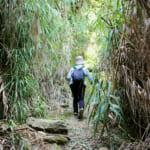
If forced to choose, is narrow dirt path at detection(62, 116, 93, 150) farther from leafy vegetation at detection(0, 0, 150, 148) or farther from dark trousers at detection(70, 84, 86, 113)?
dark trousers at detection(70, 84, 86, 113)

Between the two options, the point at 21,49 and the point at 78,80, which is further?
the point at 78,80

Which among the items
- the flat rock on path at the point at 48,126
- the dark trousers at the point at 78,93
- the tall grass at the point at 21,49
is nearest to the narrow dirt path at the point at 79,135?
the flat rock on path at the point at 48,126

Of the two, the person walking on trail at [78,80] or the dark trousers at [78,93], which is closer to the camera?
the person walking on trail at [78,80]

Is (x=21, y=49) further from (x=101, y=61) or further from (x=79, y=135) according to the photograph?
(x=79, y=135)

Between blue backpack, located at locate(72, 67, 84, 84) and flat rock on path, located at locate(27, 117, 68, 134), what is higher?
blue backpack, located at locate(72, 67, 84, 84)

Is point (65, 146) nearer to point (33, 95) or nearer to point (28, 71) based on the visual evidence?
point (33, 95)

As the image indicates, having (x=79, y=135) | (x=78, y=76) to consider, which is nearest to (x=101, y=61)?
(x=78, y=76)

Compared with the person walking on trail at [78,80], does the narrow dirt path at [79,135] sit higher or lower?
lower

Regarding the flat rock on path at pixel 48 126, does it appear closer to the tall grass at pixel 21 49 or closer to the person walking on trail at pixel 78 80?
the tall grass at pixel 21 49

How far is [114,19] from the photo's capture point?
2305 mm

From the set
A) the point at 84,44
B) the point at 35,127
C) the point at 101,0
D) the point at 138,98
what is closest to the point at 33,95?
the point at 35,127

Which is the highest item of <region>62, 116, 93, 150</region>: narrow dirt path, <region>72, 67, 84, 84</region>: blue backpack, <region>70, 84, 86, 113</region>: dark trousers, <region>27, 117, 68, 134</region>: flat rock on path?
<region>72, 67, 84, 84</region>: blue backpack

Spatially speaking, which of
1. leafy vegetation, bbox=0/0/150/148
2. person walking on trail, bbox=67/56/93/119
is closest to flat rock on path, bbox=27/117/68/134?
leafy vegetation, bbox=0/0/150/148

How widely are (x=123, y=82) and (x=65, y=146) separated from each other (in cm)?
107
